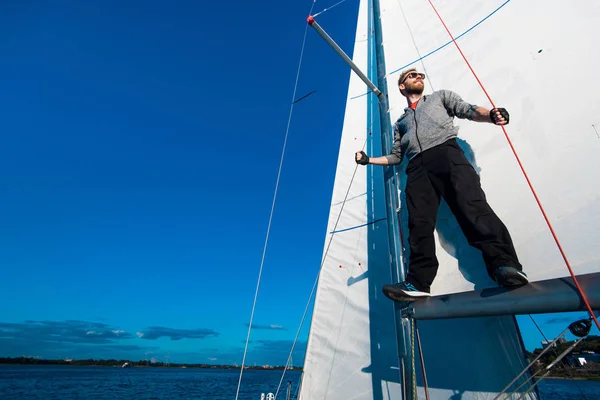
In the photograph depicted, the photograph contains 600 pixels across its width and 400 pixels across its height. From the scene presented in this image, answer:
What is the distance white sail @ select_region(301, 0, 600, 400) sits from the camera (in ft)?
4.25

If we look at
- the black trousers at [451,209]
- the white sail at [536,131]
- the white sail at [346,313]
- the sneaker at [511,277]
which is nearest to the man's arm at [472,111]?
the black trousers at [451,209]

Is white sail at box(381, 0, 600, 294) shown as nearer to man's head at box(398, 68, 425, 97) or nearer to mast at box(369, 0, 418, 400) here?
mast at box(369, 0, 418, 400)

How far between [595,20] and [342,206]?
6.08 ft

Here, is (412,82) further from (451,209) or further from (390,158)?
(451,209)

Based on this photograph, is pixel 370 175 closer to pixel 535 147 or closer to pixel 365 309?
pixel 365 309

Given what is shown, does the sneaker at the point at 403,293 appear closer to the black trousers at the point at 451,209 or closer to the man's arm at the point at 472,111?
the black trousers at the point at 451,209

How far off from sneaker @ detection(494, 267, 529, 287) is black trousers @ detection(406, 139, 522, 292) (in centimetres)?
7

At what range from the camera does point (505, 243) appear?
1181 millimetres

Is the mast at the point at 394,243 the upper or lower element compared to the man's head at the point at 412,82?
lower

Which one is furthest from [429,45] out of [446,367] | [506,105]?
[446,367]

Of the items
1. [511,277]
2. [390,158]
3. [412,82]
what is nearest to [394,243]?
[390,158]

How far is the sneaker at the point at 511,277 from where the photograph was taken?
1016 millimetres

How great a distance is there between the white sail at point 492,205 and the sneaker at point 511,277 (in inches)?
11.5

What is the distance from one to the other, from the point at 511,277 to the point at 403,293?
400 millimetres
